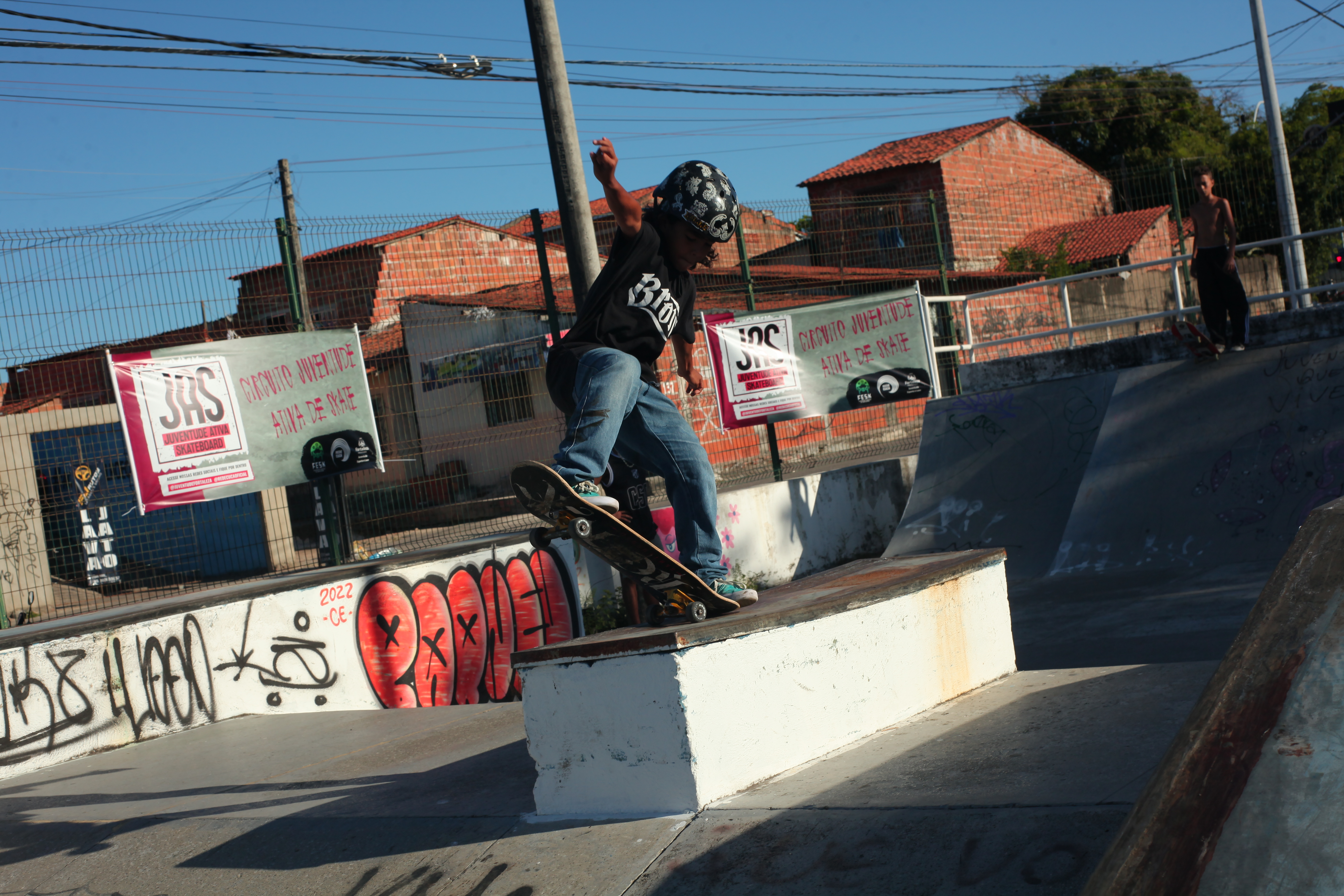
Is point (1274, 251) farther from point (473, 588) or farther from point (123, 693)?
point (123, 693)

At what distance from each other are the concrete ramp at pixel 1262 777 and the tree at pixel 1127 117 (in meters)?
42.6

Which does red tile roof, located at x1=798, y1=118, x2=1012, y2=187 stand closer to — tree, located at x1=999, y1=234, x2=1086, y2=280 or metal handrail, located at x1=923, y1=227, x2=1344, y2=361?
tree, located at x1=999, y1=234, x2=1086, y2=280

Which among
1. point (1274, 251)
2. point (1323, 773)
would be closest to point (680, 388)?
point (1323, 773)

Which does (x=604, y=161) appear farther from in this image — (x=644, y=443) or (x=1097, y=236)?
(x=1097, y=236)

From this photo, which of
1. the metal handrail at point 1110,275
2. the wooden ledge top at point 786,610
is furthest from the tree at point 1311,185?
the wooden ledge top at point 786,610

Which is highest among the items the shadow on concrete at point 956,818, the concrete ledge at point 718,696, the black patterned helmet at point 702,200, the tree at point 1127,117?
the tree at point 1127,117

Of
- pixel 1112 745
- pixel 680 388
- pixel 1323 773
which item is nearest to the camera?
pixel 1323 773

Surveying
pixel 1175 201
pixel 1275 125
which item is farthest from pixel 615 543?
pixel 1275 125

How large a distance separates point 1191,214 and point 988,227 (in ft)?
80.5

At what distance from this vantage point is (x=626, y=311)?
369cm

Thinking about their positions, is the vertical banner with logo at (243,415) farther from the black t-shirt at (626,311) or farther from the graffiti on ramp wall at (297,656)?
the black t-shirt at (626,311)

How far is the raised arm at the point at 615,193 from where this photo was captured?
12.0ft

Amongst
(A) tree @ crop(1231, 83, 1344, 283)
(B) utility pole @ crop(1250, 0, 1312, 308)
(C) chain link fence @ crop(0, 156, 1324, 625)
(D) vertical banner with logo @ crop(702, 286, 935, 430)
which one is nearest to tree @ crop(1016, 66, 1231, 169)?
(A) tree @ crop(1231, 83, 1344, 283)

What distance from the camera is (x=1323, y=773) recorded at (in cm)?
193
